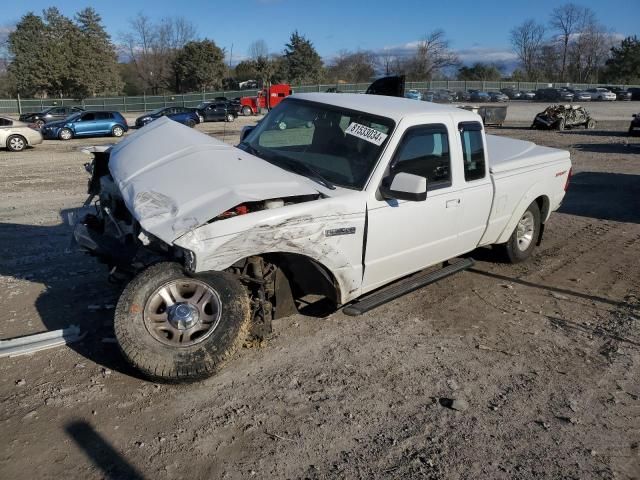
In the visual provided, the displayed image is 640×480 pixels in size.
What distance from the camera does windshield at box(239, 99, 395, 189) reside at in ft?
14.2

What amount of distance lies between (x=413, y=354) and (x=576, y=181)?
32.8ft

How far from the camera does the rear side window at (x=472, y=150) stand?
5.00 meters

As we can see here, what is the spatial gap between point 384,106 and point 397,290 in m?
1.63

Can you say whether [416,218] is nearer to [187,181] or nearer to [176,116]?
[187,181]

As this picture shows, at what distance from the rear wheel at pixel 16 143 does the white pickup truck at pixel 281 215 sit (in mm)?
17516

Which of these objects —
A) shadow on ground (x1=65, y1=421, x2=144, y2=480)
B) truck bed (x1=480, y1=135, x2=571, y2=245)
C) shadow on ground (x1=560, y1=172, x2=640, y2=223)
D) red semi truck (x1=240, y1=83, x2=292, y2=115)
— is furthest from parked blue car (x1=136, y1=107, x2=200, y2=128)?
shadow on ground (x1=65, y1=421, x2=144, y2=480)

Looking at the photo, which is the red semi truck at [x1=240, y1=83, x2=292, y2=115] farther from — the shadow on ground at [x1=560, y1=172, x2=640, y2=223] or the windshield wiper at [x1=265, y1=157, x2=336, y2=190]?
the windshield wiper at [x1=265, y1=157, x2=336, y2=190]

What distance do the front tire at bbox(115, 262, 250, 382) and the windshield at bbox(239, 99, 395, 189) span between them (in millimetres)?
1237

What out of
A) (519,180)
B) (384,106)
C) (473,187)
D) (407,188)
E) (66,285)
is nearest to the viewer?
(407,188)

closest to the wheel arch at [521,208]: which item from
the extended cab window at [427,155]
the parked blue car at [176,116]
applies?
the extended cab window at [427,155]

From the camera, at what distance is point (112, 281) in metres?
4.80

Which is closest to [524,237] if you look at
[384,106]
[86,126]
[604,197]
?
[384,106]

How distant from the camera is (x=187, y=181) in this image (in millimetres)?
3857

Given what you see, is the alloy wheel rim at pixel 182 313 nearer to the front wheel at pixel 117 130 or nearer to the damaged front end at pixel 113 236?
the damaged front end at pixel 113 236
